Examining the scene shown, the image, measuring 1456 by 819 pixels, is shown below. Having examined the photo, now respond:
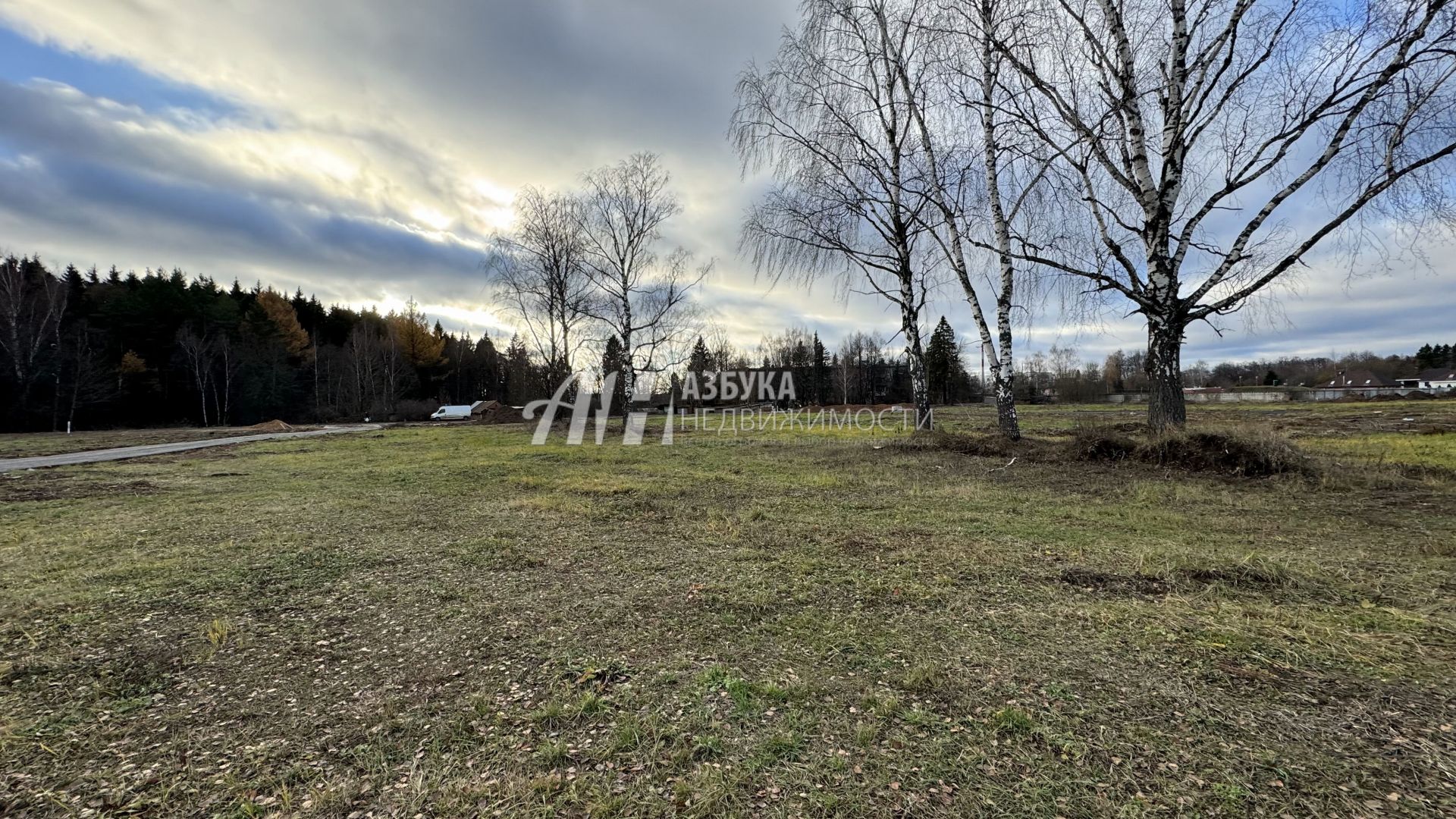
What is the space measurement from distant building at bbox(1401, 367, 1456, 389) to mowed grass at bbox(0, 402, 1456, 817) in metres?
113

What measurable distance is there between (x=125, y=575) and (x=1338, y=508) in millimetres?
11362

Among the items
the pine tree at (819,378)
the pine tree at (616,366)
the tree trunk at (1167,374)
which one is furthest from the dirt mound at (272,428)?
the pine tree at (819,378)

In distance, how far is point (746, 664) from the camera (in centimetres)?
276

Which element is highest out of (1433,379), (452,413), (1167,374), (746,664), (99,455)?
(1433,379)

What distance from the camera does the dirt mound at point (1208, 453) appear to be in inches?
294

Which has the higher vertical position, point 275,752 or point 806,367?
point 806,367

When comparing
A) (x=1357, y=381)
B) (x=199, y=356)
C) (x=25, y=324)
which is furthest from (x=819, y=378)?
(x=1357, y=381)

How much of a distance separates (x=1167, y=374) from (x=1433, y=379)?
4604 inches

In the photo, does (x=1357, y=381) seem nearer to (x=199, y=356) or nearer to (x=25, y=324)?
(x=199, y=356)

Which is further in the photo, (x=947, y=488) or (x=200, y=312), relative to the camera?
(x=200, y=312)

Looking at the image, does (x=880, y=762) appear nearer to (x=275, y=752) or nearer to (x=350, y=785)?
(x=350, y=785)

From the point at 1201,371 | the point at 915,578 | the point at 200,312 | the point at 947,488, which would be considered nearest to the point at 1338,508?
the point at 947,488

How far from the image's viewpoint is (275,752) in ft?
6.81

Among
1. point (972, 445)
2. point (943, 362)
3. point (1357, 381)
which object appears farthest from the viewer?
point (1357, 381)
